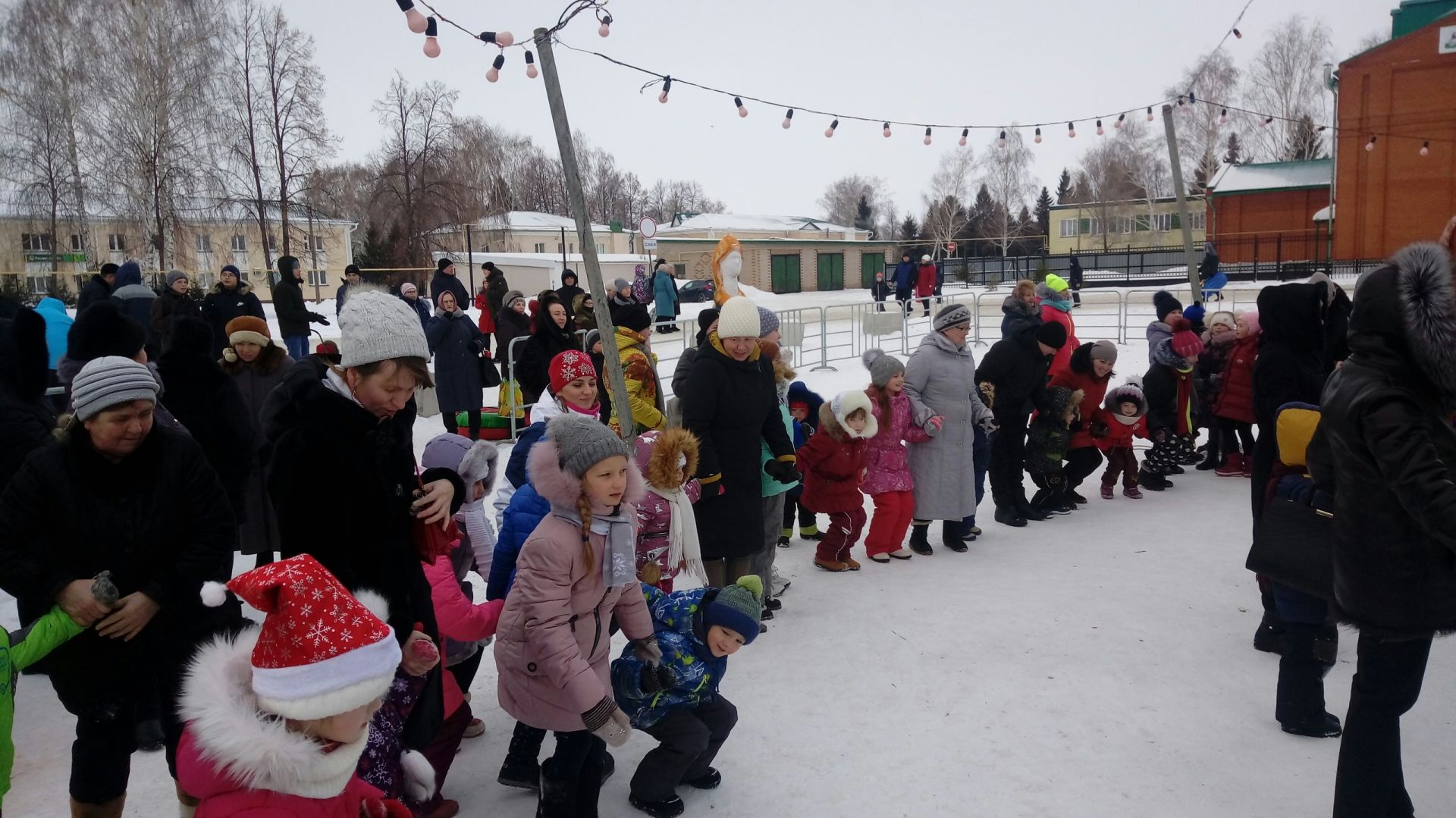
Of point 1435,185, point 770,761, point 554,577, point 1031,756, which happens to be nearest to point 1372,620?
point 1031,756

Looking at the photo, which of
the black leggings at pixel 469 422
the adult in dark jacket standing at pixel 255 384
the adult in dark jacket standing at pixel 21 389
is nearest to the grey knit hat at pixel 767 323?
the adult in dark jacket standing at pixel 255 384

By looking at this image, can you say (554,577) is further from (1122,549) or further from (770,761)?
(1122,549)

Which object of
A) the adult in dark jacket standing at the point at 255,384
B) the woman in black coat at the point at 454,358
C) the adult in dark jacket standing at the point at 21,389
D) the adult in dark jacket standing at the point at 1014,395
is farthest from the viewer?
the woman in black coat at the point at 454,358

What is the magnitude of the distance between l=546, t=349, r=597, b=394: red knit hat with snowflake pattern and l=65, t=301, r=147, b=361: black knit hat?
5.80 ft

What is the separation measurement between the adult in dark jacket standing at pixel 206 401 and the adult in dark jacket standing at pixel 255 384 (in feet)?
0.49

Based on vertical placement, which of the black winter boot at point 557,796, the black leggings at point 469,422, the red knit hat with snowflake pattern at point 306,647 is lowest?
the black winter boot at point 557,796

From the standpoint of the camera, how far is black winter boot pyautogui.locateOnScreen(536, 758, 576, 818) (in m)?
2.99

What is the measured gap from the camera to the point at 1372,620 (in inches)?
105

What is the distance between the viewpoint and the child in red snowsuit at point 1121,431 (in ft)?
24.9

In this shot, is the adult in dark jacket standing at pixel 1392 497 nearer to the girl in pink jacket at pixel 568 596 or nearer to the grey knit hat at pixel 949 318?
the girl in pink jacket at pixel 568 596

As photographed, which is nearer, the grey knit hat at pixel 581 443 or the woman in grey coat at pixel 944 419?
the grey knit hat at pixel 581 443

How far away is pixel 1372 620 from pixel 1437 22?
4044cm

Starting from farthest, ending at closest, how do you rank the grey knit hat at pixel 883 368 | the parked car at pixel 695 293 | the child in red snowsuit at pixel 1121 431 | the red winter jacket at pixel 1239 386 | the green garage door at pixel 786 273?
the green garage door at pixel 786 273, the parked car at pixel 695 293, the child in red snowsuit at pixel 1121 431, the red winter jacket at pixel 1239 386, the grey knit hat at pixel 883 368

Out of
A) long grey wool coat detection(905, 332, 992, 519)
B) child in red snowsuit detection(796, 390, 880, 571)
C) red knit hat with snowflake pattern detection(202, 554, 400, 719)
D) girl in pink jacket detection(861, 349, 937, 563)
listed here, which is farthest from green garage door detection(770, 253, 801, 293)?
red knit hat with snowflake pattern detection(202, 554, 400, 719)
